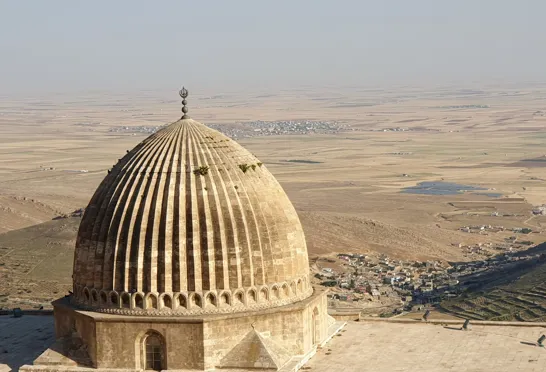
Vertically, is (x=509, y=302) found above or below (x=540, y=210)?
above

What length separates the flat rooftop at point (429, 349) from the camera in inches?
1003

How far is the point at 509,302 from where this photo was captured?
149ft

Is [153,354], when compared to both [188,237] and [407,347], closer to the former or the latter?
[188,237]

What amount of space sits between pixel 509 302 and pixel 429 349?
63.4ft

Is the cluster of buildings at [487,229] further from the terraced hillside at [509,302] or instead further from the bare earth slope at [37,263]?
the bare earth slope at [37,263]

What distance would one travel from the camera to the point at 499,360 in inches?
1019

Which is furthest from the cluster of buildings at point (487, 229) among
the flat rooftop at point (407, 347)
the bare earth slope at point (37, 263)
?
the flat rooftop at point (407, 347)

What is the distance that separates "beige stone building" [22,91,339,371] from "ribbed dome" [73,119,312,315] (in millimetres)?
22

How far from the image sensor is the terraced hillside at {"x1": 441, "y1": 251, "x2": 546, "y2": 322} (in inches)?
1693

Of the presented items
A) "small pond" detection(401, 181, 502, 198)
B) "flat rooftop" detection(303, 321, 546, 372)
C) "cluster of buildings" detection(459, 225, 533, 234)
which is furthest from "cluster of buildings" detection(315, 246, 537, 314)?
"small pond" detection(401, 181, 502, 198)

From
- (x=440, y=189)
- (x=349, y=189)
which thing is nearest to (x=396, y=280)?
(x=349, y=189)

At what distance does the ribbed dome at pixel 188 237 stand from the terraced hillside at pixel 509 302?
693 inches

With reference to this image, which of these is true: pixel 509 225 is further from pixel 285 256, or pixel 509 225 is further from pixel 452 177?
pixel 285 256

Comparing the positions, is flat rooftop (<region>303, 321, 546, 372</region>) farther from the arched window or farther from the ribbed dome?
the arched window
